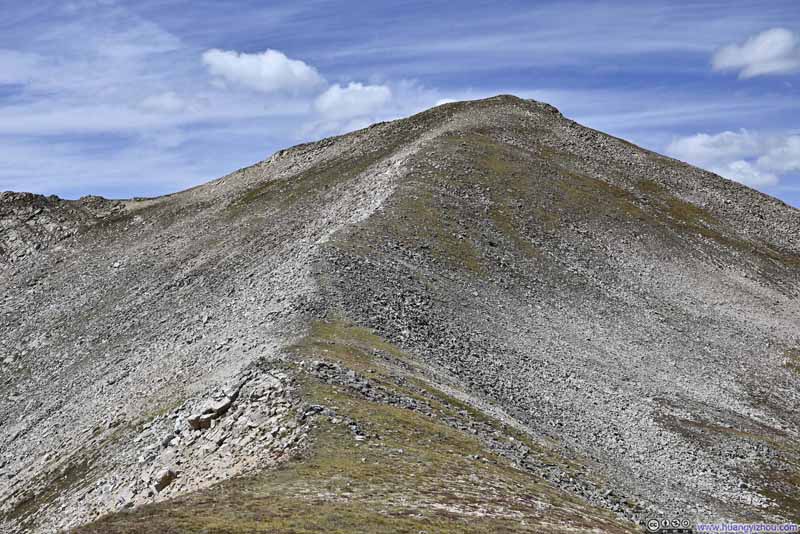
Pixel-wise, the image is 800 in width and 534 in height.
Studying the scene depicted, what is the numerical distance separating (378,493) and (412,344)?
2268 centimetres

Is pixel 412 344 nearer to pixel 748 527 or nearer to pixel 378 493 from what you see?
pixel 748 527

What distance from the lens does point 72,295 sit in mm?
83562

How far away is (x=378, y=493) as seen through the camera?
80.2 ft

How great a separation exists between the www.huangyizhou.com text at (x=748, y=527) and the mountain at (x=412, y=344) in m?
1.27

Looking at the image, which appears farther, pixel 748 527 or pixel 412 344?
pixel 412 344

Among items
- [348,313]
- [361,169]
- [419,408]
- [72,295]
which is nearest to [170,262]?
[72,295]

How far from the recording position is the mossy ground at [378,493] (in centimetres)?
2166

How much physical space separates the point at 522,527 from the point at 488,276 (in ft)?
146

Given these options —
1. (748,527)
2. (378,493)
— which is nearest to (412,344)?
(748,527)

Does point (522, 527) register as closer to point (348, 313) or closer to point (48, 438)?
point (348, 313)

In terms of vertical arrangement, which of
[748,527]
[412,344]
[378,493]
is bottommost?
[748,527]

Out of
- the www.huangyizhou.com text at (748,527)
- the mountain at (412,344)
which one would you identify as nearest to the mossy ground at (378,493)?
the mountain at (412,344)

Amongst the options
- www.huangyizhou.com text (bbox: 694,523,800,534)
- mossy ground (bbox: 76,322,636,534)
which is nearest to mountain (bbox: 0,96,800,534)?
mossy ground (bbox: 76,322,636,534)

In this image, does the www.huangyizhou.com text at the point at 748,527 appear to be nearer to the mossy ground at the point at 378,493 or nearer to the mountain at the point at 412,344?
the mountain at the point at 412,344
